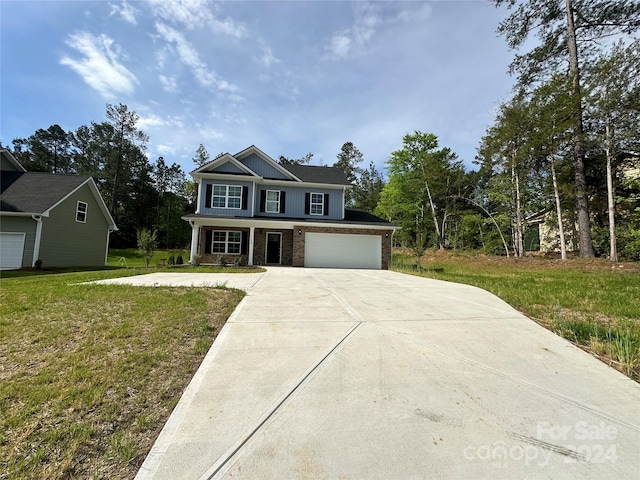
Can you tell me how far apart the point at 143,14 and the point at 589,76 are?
1908 cm

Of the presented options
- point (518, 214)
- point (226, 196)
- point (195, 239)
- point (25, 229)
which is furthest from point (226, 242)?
point (518, 214)

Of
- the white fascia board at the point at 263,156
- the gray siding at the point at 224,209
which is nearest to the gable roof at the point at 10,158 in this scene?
the gray siding at the point at 224,209

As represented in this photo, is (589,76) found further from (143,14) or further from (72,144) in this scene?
(72,144)

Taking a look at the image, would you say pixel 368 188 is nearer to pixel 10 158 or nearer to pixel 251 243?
pixel 251 243

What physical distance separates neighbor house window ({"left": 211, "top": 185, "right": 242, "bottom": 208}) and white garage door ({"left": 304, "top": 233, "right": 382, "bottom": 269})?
14.5ft

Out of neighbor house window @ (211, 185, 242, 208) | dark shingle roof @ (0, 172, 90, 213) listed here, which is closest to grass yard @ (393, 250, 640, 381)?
neighbor house window @ (211, 185, 242, 208)

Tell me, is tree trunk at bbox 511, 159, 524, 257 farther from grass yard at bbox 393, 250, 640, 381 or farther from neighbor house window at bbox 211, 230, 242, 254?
neighbor house window at bbox 211, 230, 242, 254

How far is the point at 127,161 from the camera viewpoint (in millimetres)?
33000

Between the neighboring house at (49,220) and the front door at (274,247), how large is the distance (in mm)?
10484

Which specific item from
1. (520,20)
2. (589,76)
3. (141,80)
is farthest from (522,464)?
(520,20)

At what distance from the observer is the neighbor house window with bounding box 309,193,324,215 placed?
1684 cm

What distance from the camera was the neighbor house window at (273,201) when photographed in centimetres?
1636

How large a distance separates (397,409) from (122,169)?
39.8 metres

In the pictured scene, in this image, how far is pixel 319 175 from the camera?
58.4ft
